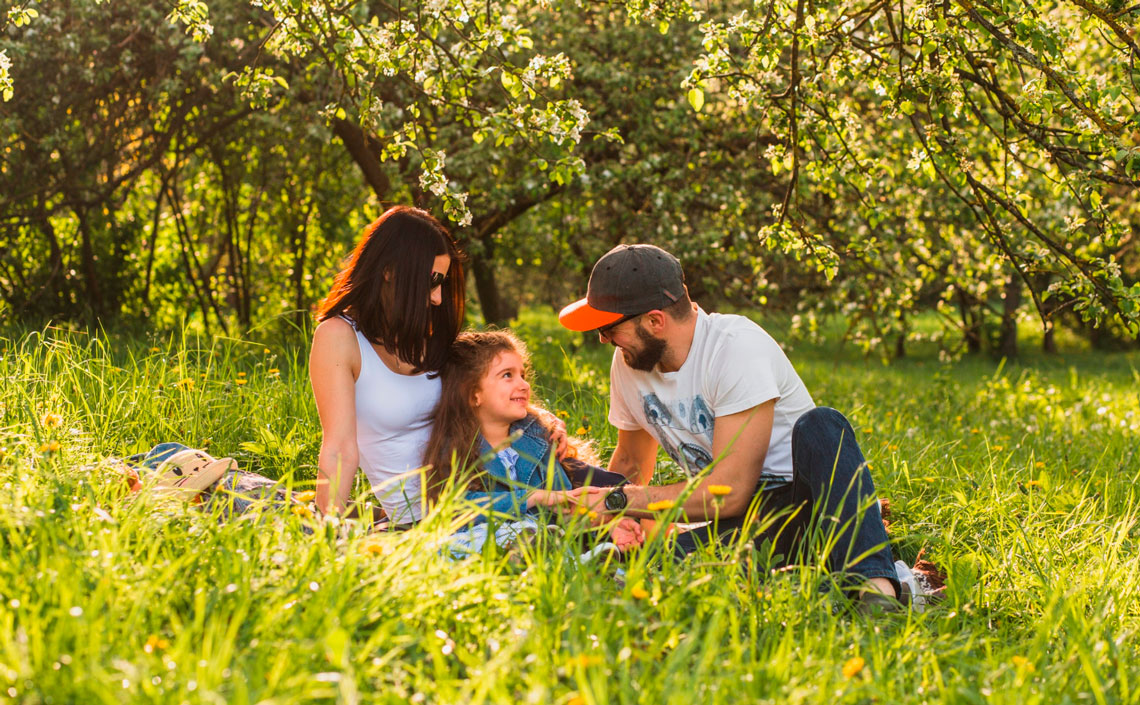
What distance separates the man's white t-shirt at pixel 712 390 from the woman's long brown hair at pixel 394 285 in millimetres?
694

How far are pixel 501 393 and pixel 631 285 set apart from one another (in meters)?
0.60

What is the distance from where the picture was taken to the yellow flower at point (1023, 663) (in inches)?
84.4

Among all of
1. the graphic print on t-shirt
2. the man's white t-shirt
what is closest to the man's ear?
the man's white t-shirt

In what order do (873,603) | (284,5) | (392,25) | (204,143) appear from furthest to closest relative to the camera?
(204,143) < (392,25) < (284,5) < (873,603)

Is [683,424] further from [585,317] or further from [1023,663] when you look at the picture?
[1023,663]

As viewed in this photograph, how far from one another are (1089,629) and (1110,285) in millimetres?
1852

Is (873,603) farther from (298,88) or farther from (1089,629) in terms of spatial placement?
(298,88)

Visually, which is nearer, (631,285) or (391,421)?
(631,285)

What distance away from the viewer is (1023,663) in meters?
2.15

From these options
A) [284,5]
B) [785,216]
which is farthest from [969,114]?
[284,5]

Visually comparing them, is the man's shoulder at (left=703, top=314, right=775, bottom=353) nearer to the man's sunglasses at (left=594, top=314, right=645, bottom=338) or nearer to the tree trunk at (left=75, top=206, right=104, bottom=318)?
the man's sunglasses at (left=594, top=314, right=645, bottom=338)

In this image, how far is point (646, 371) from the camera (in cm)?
341

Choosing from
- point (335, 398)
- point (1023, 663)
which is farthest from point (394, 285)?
point (1023, 663)

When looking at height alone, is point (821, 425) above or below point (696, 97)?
below
